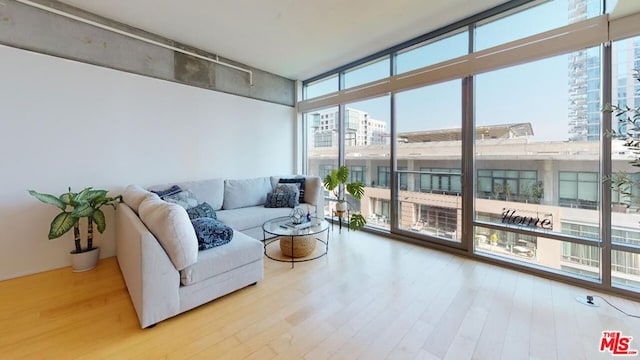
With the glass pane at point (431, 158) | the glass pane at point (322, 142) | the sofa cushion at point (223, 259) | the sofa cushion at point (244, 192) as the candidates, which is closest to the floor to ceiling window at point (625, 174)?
the glass pane at point (431, 158)

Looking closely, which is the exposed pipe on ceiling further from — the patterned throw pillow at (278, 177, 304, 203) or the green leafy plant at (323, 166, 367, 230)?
the green leafy plant at (323, 166, 367, 230)

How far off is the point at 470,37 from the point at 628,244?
264 centimetres

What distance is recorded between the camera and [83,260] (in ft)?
9.12

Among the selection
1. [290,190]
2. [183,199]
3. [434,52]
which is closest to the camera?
[183,199]

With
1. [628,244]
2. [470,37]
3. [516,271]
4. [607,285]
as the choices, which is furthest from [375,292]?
[470,37]

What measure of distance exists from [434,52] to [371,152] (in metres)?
1.67

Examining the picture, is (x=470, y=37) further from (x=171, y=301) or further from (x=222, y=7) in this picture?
(x=171, y=301)

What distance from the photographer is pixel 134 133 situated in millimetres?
3285

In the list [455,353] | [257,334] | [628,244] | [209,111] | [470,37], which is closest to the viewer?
[455,353]

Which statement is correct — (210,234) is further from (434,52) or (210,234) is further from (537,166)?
(434,52)

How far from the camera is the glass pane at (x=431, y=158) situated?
3227mm

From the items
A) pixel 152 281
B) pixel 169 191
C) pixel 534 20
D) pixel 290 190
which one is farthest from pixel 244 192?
pixel 534 20

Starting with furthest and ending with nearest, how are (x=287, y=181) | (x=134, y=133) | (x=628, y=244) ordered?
(x=287, y=181), (x=134, y=133), (x=628, y=244)

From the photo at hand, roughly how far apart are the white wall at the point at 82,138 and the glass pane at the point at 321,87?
175 cm
